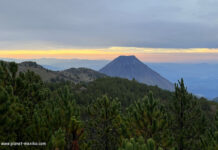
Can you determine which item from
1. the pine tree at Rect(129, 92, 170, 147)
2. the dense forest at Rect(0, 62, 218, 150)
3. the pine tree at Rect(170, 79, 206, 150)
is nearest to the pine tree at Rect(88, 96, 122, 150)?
the dense forest at Rect(0, 62, 218, 150)

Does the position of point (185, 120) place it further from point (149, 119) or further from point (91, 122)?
point (91, 122)

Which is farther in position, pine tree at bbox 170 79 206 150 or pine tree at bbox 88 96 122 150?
pine tree at bbox 170 79 206 150

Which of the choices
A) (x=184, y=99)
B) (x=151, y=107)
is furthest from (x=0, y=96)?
(x=184, y=99)

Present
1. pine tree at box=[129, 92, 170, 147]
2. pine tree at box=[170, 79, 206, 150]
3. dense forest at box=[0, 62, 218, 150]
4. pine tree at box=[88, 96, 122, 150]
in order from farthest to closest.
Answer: pine tree at box=[170, 79, 206, 150], pine tree at box=[88, 96, 122, 150], pine tree at box=[129, 92, 170, 147], dense forest at box=[0, 62, 218, 150]

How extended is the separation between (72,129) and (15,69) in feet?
23.2

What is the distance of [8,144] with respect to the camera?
45.5ft

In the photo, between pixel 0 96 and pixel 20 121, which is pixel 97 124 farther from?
pixel 0 96

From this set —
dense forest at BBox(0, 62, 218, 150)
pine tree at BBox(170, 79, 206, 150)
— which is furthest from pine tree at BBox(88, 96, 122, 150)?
pine tree at BBox(170, 79, 206, 150)

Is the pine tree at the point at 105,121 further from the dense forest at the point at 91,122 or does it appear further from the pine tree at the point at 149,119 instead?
the pine tree at the point at 149,119

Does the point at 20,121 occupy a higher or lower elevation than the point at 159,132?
higher

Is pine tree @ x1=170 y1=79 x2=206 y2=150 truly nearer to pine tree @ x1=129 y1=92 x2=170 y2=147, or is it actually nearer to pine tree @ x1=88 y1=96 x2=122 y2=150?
pine tree @ x1=88 y1=96 x2=122 y2=150

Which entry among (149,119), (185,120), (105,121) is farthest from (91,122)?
(185,120)

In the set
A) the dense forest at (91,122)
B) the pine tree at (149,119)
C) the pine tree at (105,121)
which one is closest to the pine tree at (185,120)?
the dense forest at (91,122)

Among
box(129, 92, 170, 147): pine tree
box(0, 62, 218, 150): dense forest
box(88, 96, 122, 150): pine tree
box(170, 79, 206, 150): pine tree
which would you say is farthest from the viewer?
box(170, 79, 206, 150): pine tree
